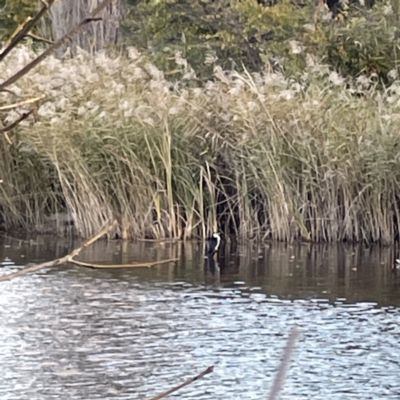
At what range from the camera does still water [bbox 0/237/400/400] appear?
19.7 feet

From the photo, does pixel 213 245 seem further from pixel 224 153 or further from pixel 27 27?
pixel 27 27

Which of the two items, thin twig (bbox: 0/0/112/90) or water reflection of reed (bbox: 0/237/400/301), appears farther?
water reflection of reed (bbox: 0/237/400/301)

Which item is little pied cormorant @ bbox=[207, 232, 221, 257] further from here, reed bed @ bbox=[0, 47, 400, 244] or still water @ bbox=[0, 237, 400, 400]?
reed bed @ bbox=[0, 47, 400, 244]

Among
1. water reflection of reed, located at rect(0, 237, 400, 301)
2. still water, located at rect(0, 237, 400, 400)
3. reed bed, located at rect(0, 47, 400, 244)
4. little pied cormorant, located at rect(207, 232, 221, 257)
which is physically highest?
reed bed, located at rect(0, 47, 400, 244)

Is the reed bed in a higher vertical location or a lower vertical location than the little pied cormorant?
higher

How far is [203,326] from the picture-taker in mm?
7398

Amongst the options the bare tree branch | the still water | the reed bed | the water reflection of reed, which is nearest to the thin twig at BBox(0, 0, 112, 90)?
the bare tree branch

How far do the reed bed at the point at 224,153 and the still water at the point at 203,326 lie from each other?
0.93m

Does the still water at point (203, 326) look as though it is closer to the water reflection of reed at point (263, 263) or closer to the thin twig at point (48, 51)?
the water reflection of reed at point (263, 263)

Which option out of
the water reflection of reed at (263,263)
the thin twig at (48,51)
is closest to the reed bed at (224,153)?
the water reflection of reed at (263,263)

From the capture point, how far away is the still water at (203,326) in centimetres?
600

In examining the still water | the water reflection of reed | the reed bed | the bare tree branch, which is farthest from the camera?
the reed bed

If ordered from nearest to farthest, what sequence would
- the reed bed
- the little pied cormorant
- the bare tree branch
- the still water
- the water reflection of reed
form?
the bare tree branch → the still water → the water reflection of reed → the little pied cormorant → the reed bed

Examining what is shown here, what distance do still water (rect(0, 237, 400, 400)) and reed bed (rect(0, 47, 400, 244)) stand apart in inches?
36.6
